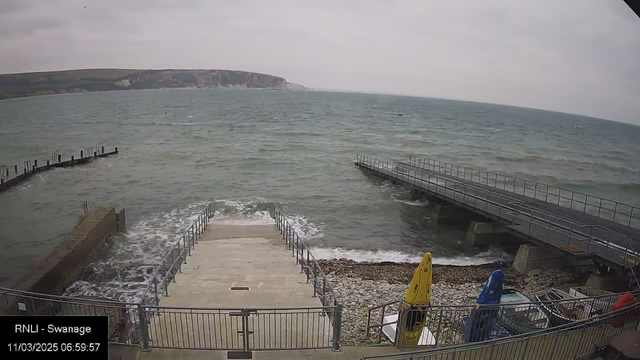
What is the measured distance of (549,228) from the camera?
700 inches

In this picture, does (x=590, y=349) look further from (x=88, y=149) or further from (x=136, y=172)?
(x=88, y=149)

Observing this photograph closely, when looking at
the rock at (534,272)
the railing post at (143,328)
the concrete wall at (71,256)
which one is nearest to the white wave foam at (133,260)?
the concrete wall at (71,256)

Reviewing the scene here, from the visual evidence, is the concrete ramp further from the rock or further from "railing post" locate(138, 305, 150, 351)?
the rock

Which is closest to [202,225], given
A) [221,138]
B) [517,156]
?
[221,138]

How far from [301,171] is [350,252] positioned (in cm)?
2218

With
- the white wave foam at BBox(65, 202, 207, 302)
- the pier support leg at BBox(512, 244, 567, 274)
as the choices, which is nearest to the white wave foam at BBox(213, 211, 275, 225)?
the white wave foam at BBox(65, 202, 207, 302)

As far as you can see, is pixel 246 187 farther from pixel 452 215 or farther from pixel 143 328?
pixel 143 328

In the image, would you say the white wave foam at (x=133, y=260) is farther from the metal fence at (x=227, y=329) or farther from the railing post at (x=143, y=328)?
the railing post at (x=143, y=328)

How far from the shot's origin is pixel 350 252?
69.5 feet

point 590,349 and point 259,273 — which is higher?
point 590,349

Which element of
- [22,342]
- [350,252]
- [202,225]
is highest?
[22,342]

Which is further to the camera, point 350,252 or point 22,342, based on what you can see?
point 350,252

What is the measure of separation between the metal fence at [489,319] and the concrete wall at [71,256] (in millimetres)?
11929

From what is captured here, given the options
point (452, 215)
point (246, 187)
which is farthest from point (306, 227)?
point (246, 187)
